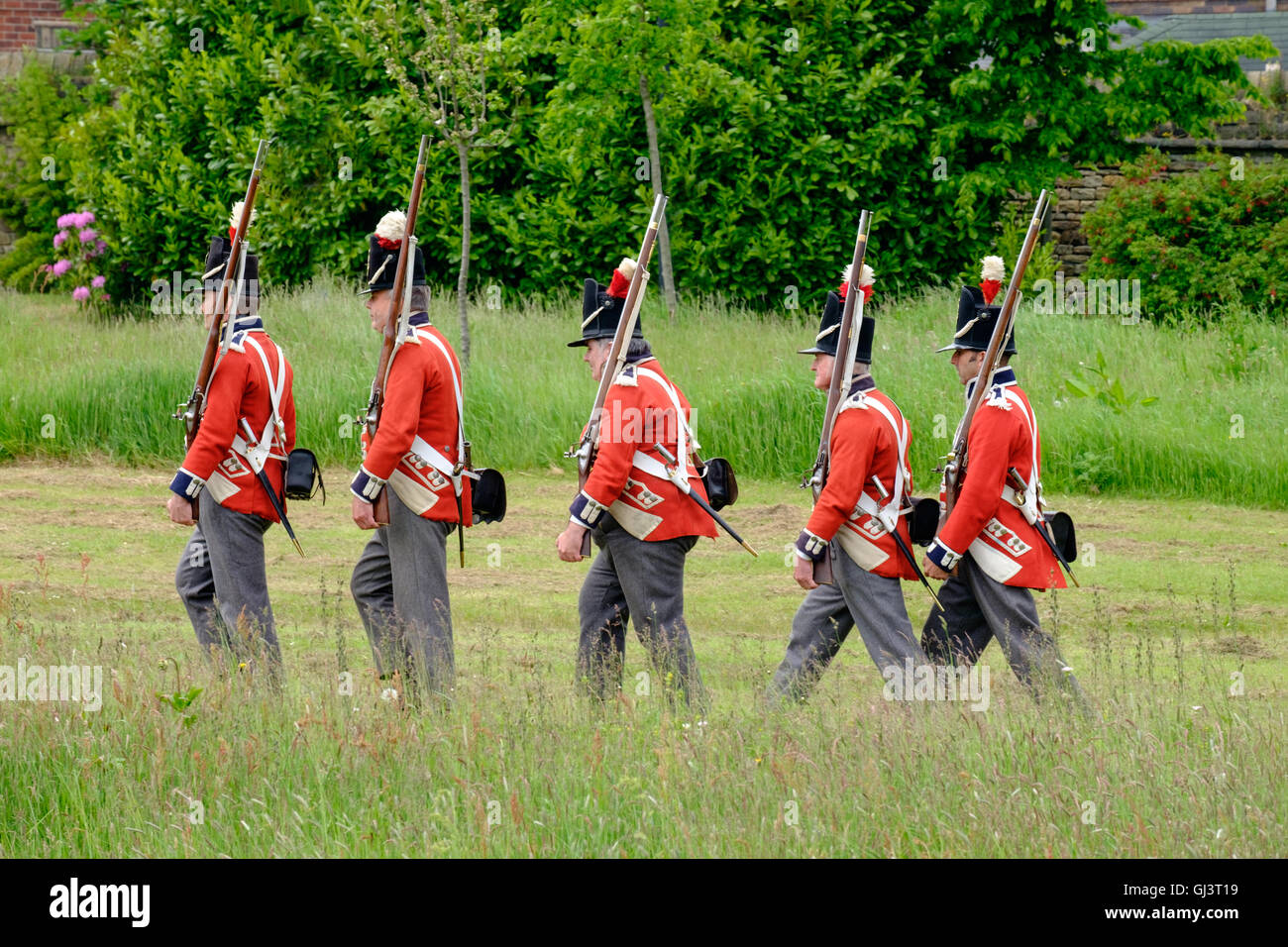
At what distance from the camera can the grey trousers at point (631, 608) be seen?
7.02 m

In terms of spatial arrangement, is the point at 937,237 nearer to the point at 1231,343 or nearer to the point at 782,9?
the point at 782,9

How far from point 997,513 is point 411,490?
2.46m

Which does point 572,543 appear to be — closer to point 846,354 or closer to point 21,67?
point 846,354

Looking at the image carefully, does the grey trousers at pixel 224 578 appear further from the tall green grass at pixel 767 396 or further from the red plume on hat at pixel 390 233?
the tall green grass at pixel 767 396

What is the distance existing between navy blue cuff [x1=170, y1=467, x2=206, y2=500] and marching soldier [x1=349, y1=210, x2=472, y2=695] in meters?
0.73

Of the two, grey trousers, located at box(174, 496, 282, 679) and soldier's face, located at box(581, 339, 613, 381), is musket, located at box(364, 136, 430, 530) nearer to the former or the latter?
grey trousers, located at box(174, 496, 282, 679)

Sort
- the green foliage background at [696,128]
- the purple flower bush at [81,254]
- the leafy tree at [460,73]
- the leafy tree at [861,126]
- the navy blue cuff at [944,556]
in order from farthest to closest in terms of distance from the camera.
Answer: the purple flower bush at [81,254]
the leafy tree at [861,126]
the green foliage background at [696,128]
the leafy tree at [460,73]
the navy blue cuff at [944,556]

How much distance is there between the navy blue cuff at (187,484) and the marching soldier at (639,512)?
1.61m

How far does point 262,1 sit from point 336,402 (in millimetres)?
9302

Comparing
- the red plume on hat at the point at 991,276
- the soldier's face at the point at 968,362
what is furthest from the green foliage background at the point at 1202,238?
the soldier's face at the point at 968,362

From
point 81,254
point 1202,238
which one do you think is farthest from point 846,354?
point 81,254

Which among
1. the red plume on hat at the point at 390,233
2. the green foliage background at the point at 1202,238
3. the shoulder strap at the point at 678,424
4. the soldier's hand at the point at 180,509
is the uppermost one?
the red plume on hat at the point at 390,233

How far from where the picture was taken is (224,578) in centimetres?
738

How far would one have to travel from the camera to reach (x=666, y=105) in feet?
62.4
